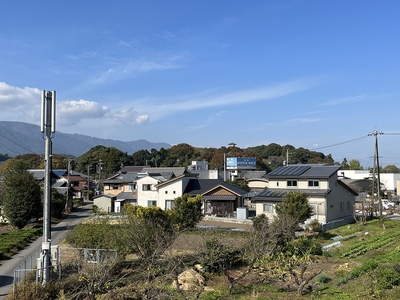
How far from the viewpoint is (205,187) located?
37.7 metres

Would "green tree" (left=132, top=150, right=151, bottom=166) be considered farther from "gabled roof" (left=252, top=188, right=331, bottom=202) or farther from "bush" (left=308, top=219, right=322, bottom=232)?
"bush" (left=308, top=219, right=322, bottom=232)

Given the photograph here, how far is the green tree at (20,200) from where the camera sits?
28172mm

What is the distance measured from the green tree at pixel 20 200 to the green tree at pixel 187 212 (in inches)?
478

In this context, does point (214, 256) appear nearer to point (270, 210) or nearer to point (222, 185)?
point (270, 210)

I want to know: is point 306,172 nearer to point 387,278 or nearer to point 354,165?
point 387,278

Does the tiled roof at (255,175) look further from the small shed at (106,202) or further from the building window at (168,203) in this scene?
the small shed at (106,202)

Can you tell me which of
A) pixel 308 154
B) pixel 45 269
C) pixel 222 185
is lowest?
pixel 45 269

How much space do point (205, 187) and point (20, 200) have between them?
17.1 metres

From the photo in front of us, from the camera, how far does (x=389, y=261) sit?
624 inches

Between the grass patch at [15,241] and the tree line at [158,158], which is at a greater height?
the tree line at [158,158]

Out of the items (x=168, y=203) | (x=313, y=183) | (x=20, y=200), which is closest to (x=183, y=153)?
(x=168, y=203)

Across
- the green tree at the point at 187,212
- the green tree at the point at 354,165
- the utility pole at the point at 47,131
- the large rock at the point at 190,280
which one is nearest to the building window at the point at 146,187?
the green tree at the point at 187,212

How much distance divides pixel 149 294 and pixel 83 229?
8075 millimetres

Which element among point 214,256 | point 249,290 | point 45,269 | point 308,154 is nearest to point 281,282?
point 249,290
